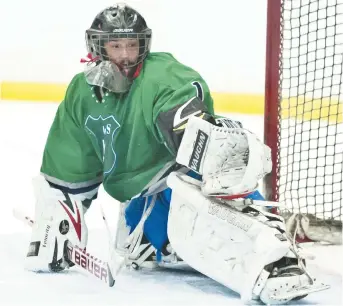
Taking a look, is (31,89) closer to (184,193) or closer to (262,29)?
(262,29)

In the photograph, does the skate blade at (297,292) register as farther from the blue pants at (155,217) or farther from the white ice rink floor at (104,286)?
the blue pants at (155,217)

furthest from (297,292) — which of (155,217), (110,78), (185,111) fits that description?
(110,78)

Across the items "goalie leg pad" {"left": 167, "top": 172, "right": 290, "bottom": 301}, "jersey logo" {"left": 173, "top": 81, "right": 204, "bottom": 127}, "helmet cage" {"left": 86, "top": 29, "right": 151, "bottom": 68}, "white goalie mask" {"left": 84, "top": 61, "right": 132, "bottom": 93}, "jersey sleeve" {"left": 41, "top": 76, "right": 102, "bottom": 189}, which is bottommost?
"goalie leg pad" {"left": 167, "top": 172, "right": 290, "bottom": 301}

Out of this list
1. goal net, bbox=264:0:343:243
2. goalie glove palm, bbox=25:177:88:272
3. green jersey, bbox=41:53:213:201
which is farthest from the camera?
goal net, bbox=264:0:343:243

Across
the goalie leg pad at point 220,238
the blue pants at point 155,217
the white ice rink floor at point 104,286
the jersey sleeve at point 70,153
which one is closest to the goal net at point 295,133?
the white ice rink floor at point 104,286

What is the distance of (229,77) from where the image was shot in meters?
5.05

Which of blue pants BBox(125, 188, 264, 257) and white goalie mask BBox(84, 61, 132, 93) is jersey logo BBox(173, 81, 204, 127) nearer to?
white goalie mask BBox(84, 61, 132, 93)

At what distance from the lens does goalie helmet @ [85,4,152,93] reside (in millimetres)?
2268

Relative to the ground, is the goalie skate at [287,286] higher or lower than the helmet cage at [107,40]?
lower

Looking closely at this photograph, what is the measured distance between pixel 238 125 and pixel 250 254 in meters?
0.29

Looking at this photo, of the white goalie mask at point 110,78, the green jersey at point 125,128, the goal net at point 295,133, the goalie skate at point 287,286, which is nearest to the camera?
the goalie skate at point 287,286

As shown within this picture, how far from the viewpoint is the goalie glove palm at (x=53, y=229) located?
2396 millimetres

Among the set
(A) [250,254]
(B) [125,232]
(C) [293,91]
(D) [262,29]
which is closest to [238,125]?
(A) [250,254]

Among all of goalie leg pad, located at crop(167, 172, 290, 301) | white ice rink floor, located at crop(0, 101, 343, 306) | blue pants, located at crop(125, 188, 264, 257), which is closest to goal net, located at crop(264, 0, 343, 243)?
white ice rink floor, located at crop(0, 101, 343, 306)
